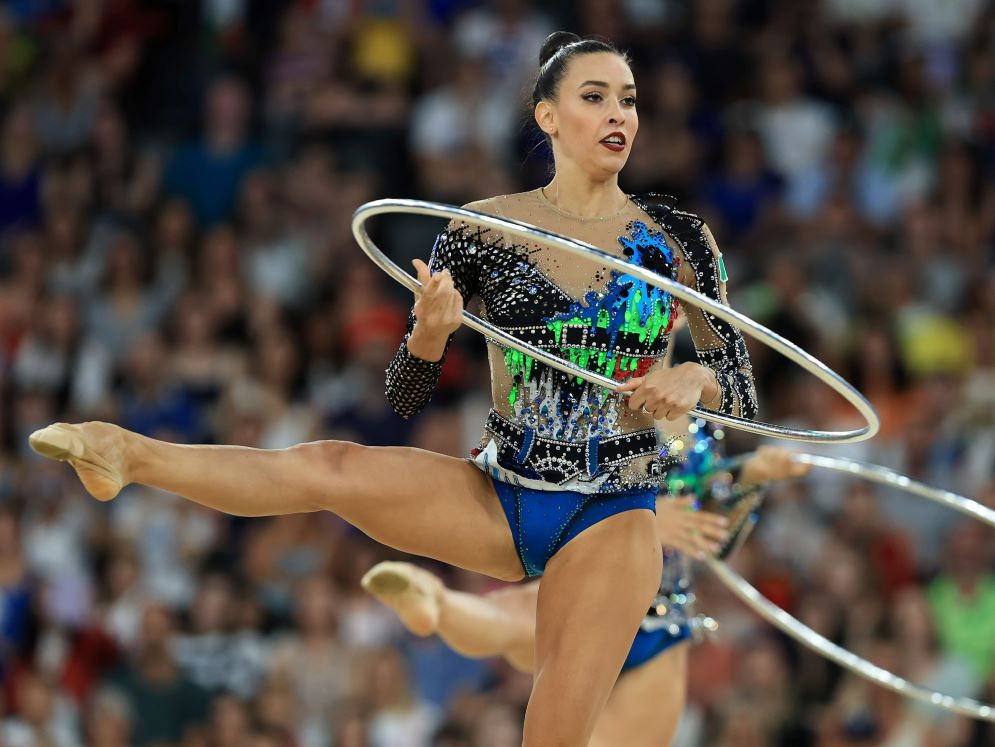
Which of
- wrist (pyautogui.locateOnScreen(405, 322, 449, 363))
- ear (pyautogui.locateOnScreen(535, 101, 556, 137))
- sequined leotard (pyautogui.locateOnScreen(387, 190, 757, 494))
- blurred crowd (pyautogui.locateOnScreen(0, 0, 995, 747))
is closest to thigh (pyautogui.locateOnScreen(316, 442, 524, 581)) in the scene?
sequined leotard (pyautogui.locateOnScreen(387, 190, 757, 494))

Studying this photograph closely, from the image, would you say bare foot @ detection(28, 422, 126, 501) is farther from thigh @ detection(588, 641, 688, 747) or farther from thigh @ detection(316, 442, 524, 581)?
thigh @ detection(588, 641, 688, 747)

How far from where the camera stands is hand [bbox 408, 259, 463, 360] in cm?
351

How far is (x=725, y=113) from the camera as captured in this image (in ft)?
29.7

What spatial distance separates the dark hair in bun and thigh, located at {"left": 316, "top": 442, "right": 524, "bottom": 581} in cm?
92

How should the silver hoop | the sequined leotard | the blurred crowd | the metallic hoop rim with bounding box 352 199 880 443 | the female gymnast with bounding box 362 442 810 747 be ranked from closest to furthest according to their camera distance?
the metallic hoop rim with bounding box 352 199 880 443
the sequined leotard
the female gymnast with bounding box 362 442 810 747
the silver hoop
the blurred crowd

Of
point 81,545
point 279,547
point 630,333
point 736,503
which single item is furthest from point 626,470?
point 81,545

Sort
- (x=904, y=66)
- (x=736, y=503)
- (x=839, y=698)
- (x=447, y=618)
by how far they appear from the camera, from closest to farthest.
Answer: (x=447, y=618)
(x=736, y=503)
(x=839, y=698)
(x=904, y=66)

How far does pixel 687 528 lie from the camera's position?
15.5ft

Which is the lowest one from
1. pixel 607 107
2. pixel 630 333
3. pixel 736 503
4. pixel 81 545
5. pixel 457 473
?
pixel 81 545

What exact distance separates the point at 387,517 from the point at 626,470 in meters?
0.56

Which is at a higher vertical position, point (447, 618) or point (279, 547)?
point (447, 618)

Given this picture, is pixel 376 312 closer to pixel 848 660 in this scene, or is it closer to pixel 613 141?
pixel 848 660

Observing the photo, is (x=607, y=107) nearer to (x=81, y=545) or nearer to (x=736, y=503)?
(x=736, y=503)

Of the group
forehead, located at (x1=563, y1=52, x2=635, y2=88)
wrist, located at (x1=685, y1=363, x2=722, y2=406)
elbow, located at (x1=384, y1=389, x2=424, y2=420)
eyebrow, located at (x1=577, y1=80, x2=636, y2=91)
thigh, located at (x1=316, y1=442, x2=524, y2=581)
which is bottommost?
thigh, located at (x1=316, y1=442, x2=524, y2=581)
